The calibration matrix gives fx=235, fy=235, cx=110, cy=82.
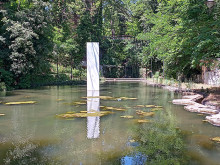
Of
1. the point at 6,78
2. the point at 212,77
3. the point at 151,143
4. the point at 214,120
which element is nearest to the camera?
the point at 151,143

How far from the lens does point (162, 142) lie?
459 cm

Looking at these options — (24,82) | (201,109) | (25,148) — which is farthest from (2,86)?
(201,109)

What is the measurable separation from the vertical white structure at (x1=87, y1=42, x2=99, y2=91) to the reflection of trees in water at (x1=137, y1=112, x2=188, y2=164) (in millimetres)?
9146

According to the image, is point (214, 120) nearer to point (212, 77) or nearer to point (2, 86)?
point (212, 77)

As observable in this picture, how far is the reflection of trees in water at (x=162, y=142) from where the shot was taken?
377cm

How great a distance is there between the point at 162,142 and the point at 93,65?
11.3 m

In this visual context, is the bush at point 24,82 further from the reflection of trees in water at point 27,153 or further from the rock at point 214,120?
the rock at point 214,120

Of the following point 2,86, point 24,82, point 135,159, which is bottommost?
point 135,159

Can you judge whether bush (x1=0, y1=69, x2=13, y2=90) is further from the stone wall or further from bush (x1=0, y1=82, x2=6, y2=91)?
the stone wall

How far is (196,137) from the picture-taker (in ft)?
16.3

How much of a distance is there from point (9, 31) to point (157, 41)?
37.0 ft

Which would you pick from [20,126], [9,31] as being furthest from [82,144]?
[9,31]

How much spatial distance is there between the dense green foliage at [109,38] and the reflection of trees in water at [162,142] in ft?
13.2

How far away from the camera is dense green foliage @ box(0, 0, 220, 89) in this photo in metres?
9.73
